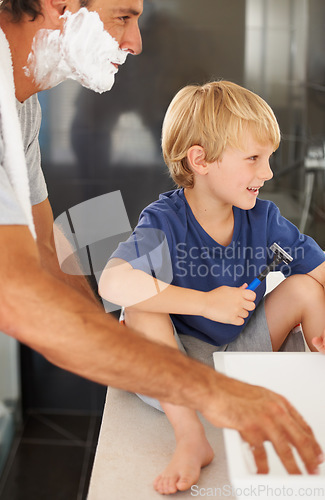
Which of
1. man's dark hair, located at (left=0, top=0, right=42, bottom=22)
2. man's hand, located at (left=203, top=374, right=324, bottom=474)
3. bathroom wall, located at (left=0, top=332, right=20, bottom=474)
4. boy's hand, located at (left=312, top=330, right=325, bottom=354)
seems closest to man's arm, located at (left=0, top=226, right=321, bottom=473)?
man's hand, located at (left=203, top=374, right=324, bottom=474)

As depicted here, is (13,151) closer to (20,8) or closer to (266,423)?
(20,8)

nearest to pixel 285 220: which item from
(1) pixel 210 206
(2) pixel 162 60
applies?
(1) pixel 210 206

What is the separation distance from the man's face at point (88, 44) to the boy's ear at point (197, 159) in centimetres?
17

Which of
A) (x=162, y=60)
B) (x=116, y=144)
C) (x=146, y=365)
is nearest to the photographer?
(x=146, y=365)

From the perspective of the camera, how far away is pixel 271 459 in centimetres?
46

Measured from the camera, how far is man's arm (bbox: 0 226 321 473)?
0.46 metres

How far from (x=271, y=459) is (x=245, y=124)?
50 centimetres

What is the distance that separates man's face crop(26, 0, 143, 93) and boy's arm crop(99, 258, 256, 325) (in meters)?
0.28

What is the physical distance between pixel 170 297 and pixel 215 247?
0.15m

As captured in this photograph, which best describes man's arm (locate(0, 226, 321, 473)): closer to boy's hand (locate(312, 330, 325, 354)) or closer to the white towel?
the white towel

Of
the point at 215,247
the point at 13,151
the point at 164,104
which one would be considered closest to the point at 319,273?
the point at 215,247

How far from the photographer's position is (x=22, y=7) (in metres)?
0.67

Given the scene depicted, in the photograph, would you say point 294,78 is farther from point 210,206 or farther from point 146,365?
point 146,365

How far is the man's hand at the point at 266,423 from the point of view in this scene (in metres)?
0.45
